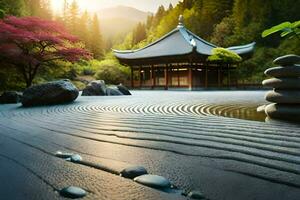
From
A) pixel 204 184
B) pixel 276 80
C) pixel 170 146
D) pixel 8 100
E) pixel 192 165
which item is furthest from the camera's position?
pixel 8 100

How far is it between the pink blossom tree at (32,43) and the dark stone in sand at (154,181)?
47.7 feet

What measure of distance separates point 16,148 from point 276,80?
15.8 ft

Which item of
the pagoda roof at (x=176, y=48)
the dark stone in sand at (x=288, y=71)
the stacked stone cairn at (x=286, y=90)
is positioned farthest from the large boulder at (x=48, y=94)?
the pagoda roof at (x=176, y=48)

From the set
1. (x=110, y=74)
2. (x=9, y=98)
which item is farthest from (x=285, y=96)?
(x=110, y=74)

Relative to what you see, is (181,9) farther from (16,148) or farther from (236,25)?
(16,148)

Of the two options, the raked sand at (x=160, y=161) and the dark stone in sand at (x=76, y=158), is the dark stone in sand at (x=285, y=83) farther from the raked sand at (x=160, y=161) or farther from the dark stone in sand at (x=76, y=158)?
the dark stone in sand at (x=76, y=158)

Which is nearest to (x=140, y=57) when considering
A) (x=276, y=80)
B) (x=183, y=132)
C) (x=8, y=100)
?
(x=8, y=100)

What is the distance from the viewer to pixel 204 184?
86.0 inches

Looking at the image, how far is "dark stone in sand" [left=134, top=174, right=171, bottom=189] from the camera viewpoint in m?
2.19

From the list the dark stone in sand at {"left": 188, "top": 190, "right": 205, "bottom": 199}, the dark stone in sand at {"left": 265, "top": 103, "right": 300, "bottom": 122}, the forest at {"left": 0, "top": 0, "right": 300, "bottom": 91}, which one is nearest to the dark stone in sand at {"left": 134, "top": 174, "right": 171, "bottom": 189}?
the dark stone in sand at {"left": 188, "top": 190, "right": 205, "bottom": 199}

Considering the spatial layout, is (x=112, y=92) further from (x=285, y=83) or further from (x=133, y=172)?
(x=133, y=172)

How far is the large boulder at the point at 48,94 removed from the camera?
10523mm

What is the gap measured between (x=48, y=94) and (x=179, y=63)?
20.4 meters

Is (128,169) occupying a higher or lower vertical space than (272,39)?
lower
